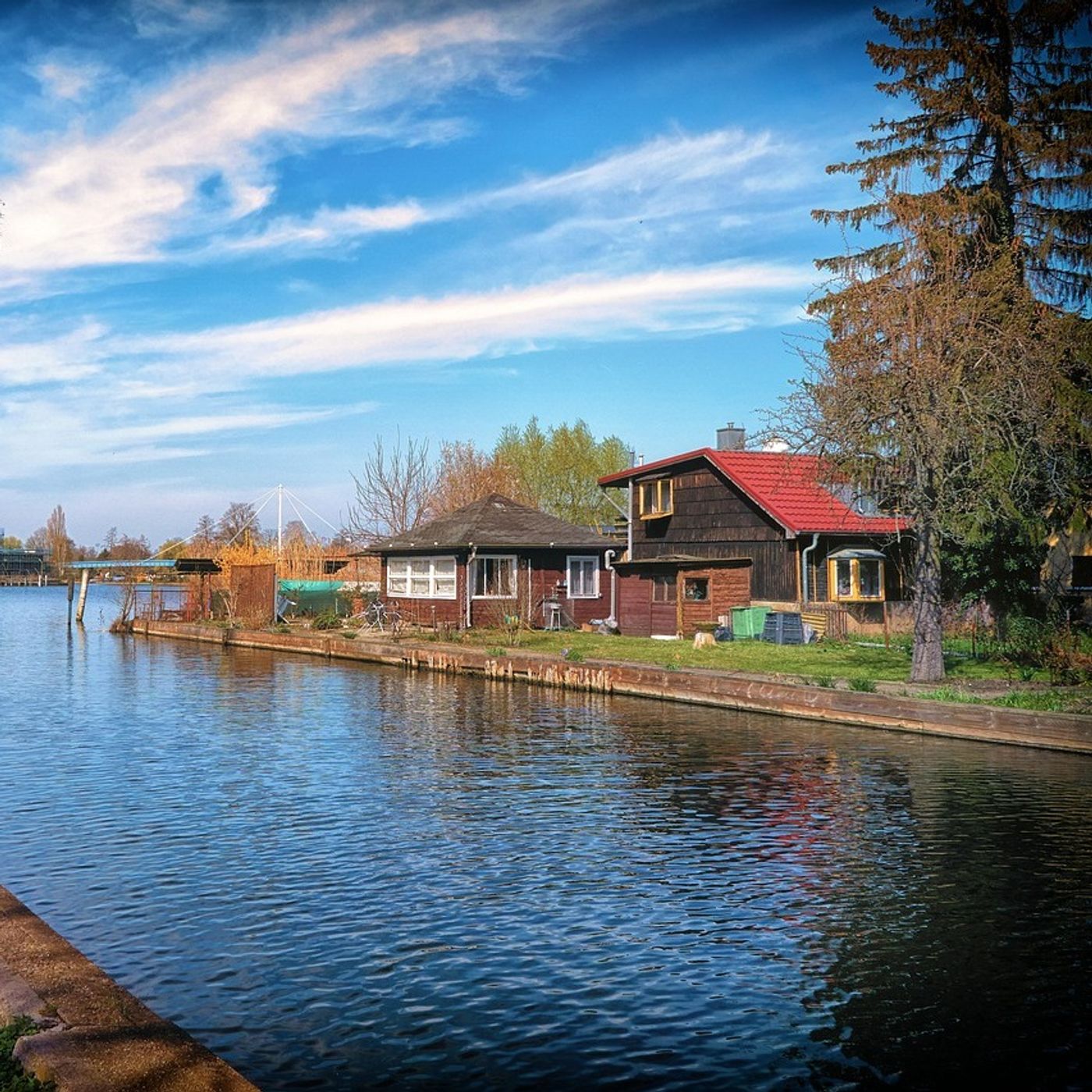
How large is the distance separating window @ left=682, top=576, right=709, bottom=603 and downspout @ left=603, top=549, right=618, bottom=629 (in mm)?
3962

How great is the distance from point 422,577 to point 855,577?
17600 mm

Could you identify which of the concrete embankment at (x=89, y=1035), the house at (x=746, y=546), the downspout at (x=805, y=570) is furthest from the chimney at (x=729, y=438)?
the concrete embankment at (x=89, y=1035)

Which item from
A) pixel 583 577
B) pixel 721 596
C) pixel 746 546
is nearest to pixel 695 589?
pixel 721 596

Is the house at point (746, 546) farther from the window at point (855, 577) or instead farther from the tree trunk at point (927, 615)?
the tree trunk at point (927, 615)

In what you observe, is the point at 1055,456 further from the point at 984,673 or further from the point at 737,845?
the point at 737,845

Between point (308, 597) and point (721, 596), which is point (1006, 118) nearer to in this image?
point (721, 596)

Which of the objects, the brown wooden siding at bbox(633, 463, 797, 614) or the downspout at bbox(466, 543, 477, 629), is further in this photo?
the downspout at bbox(466, 543, 477, 629)

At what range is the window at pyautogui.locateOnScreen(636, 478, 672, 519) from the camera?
43.4 metres

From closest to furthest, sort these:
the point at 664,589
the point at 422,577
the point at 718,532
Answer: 1. the point at 718,532
2. the point at 664,589
3. the point at 422,577

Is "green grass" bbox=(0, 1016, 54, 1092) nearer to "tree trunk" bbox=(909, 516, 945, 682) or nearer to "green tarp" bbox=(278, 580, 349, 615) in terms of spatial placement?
"tree trunk" bbox=(909, 516, 945, 682)

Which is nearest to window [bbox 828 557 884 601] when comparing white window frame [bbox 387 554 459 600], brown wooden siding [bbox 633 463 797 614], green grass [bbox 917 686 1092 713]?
brown wooden siding [bbox 633 463 797 614]

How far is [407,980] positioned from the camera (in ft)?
29.9

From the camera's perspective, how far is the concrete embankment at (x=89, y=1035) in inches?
233

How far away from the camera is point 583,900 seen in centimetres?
1128
